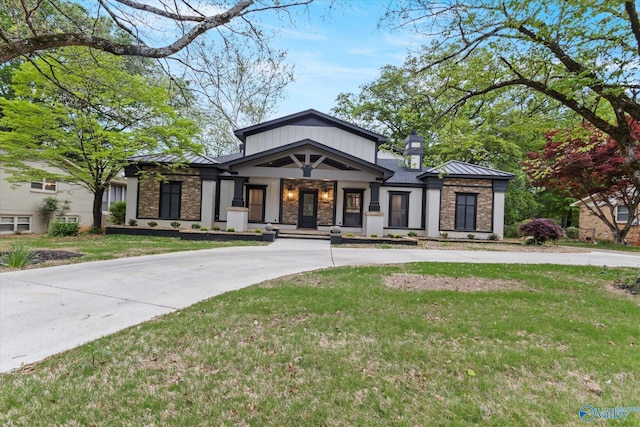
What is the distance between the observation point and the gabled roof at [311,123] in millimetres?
15617

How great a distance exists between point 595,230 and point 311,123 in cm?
1987

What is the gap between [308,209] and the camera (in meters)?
16.9

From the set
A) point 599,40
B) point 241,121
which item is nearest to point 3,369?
point 599,40

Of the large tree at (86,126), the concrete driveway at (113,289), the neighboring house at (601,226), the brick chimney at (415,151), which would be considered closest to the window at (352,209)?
the brick chimney at (415,151)

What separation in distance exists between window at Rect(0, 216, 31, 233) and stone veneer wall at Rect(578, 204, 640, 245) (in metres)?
32.7

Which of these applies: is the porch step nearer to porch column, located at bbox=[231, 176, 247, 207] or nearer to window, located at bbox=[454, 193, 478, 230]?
porch column, located at bbox=[231, 176, 247, 207]

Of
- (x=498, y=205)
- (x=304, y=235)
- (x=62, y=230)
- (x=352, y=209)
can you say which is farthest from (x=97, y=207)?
(x=498, y=205)

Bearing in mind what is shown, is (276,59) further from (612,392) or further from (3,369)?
(612,392)

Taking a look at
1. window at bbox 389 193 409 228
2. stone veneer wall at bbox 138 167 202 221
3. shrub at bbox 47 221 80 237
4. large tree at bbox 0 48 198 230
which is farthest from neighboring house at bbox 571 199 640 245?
shrub at bbox 47 221 80 237

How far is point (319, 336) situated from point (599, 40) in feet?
25.7

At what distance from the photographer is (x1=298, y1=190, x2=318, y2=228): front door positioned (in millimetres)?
16781

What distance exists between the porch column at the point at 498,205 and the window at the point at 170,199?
16.0m

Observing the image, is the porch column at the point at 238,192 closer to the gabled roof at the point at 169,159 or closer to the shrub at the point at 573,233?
A: the gabled roof at the point at 169,159

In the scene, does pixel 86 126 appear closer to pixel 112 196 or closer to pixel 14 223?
pixel 14 223
